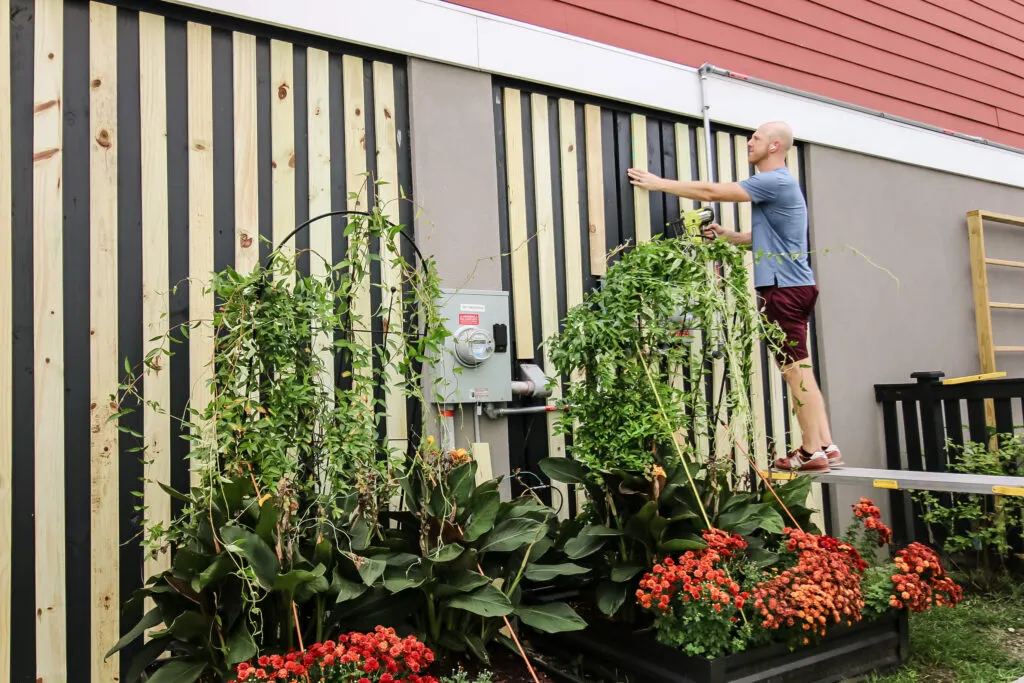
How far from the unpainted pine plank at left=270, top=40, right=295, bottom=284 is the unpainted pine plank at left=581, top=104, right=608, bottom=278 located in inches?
62.1

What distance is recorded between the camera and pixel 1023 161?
6.30 m

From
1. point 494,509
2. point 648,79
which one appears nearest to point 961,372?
point 648,79

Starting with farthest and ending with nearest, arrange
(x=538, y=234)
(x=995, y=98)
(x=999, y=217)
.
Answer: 1. (x=995, y=98)
2. (x=999, y=217)
3. (x=538, y=234)

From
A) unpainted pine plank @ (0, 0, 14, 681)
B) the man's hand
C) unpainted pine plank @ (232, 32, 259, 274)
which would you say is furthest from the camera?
the man's hand

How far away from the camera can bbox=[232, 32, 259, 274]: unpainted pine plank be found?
3.06m

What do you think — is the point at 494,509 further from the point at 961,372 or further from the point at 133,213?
the point at 961,372

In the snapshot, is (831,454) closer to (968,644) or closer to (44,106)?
(968,644)

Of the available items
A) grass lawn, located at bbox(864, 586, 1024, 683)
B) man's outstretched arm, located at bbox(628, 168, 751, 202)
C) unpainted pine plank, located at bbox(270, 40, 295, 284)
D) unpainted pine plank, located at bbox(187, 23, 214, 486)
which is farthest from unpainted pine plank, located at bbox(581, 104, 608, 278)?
grass lawn, located at bbox(864, 586, 1024, 683)

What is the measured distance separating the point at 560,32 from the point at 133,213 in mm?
2287

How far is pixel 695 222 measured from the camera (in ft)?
13.1

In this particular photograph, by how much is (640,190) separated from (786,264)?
90cm

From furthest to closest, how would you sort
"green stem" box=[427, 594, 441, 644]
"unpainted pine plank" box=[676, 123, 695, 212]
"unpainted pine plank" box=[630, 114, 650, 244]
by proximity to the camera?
"unpainted pine plank" box=[676, 123, 695, 212] → "unpainted pine plank" box=[630, 114, 650, 244] → "green stem" box=[427, 594, 441, 644]

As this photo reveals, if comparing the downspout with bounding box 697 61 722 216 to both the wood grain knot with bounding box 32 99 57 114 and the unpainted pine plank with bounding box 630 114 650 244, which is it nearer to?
the unpainted pine plank with bounding box 630 114 650 244

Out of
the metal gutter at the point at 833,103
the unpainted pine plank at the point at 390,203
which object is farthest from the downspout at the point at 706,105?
the unpainted pine plank at the point at 390,203
